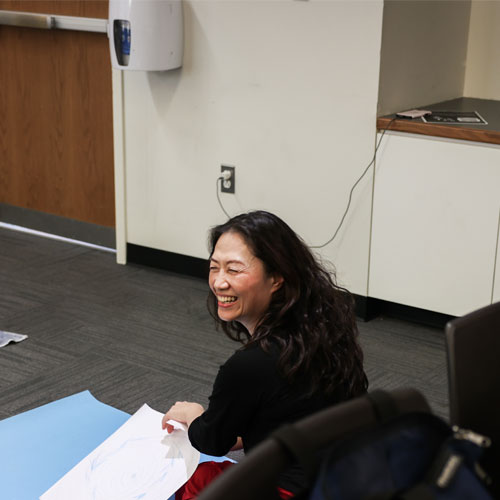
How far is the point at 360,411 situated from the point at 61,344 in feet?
7.91

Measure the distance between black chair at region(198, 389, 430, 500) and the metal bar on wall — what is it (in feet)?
11.0

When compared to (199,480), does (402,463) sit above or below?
above

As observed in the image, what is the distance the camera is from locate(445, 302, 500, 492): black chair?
128 centimetres

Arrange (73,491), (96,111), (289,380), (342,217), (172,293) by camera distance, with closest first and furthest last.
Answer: (289,380)
(73,491)
(342,217)
(172,293)
(96,111)

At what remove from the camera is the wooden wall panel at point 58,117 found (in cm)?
423

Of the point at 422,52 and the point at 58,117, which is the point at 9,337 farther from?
the point at 422,52

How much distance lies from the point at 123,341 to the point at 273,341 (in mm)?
1749

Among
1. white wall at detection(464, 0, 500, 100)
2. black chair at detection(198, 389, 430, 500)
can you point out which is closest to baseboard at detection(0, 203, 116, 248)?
white wall at detection(464, 0, 500, 100)

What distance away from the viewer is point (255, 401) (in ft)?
5.26

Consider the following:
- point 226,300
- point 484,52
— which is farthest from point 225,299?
point 484,52

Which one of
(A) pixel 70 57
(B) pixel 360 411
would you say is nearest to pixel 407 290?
(A) pixel 70 57

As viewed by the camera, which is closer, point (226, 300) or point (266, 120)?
point (226, 300)

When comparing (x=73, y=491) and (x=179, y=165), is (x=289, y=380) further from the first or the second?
(x=179, y=165)

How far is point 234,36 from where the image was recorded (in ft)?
11.6
